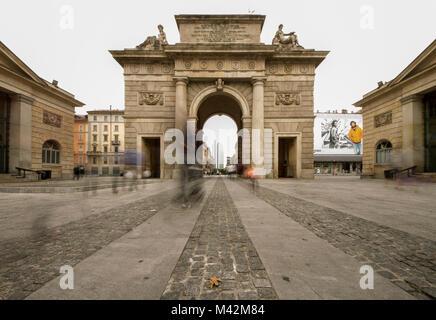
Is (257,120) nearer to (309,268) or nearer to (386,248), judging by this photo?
(386,248)

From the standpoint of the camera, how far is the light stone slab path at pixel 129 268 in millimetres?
1534

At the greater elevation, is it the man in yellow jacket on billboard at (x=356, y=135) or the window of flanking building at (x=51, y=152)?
the man in yellow jacket on billboard at (x=356, y=135)

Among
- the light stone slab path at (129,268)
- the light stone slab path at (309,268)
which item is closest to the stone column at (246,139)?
the light stone slab path at (309,268)

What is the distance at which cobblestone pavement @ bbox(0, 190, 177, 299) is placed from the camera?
1695mm

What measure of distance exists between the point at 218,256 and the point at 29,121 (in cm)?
2391

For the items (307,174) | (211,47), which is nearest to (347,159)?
(307,174)

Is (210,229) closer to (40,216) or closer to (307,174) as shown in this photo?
(40,216)

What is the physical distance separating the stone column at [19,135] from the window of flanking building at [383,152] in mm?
35140

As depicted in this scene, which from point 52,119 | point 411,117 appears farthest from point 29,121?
point 411,117

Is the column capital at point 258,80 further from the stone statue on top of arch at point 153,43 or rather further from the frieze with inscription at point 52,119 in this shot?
the frieze with inscription at point 52,119

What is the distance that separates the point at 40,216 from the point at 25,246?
2090 mm

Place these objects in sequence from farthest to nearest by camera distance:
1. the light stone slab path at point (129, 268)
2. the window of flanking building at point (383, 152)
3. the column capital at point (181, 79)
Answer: the window of flanking building at point (383, 152) → the column capital at point (181, 79) → the light stone slab path at point (129, 268)

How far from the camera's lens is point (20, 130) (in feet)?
55.8

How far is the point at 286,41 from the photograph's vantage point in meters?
19.8
